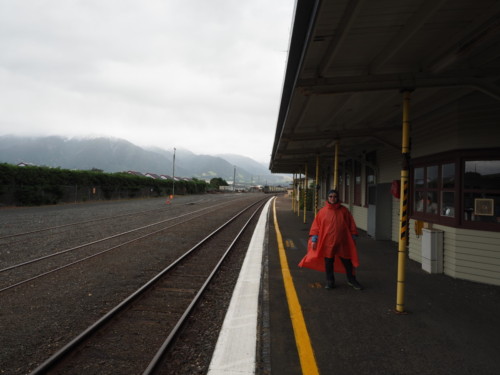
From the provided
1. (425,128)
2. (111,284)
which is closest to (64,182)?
(111,284)

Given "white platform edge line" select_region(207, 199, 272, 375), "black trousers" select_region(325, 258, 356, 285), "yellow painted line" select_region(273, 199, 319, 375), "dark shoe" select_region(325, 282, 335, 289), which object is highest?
"black trousers" select_region(325, 258, 356, 285)

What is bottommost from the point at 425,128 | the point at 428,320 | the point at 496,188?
the point at 428,320

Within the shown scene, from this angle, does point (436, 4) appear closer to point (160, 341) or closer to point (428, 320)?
point (428, 320)

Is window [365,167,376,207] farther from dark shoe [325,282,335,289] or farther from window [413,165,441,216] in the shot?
dark shoe [325,282,335,289]

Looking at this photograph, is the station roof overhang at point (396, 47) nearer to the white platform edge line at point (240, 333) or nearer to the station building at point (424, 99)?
the station building at point (424, 99)

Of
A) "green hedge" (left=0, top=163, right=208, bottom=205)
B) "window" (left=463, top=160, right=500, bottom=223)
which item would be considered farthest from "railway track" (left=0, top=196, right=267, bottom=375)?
"green hedge" (left=0, top=163, right=208, bottom=205)

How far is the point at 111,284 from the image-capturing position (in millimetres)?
5629

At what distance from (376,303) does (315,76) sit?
12.2 ft

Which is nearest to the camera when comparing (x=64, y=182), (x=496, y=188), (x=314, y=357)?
(x=314, y=357)

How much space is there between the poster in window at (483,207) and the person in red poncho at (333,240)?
2490mm

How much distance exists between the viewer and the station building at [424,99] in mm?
3418

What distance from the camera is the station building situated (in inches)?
135

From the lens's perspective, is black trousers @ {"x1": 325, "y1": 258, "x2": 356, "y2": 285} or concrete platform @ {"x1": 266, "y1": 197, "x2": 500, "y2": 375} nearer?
concrete platform @ {"x1": 266, "y1": 197, "x2": 500, "y2": 375}

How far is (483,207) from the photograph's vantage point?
5.46 meters
